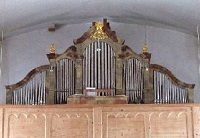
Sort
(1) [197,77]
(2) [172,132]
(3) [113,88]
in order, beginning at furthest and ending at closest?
1. (1) [197,77]
2. (3) [113,88]
3. (2) [172,132]

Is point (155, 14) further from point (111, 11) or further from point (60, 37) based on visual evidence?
point (60, 37)

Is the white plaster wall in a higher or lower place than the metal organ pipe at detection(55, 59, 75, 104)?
higher

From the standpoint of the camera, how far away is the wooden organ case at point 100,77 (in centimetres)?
983

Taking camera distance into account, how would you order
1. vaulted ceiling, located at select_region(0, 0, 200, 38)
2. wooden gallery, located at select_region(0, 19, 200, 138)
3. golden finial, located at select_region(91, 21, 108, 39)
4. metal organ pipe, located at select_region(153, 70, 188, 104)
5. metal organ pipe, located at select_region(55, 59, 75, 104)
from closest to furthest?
1. vaulted ceiling, located at select_region(0, 0, 200, 38)
2. wooden gallery, located at select_region(0, 19, 200, 138)
3. metal organ pipe, located at select_region(55, 59, 75, 104)
4. metal organ pipe, located at select_region(153, 70, 188, 104)
5. golden finial, located at select_region(91, 21, 108, 39)

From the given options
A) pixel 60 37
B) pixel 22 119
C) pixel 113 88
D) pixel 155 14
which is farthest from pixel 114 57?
pixel 22 119

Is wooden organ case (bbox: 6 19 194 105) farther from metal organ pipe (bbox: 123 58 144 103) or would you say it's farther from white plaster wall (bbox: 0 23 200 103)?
white plaster wall (bbox: 0 23 200 103)

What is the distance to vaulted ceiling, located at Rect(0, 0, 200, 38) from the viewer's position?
8.84m

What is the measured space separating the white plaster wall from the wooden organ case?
146 centimetres

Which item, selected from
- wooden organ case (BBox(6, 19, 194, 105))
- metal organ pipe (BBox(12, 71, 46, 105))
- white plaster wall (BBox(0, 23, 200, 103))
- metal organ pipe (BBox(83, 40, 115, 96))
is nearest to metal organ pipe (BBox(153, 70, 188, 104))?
wooden organ case (BBox(6, 19, 194, 105))

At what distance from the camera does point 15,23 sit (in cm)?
1027

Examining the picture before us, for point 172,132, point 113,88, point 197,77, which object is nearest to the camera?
point 172,132

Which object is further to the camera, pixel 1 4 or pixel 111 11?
pixel 111 11

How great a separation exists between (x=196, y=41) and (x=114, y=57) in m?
3.03

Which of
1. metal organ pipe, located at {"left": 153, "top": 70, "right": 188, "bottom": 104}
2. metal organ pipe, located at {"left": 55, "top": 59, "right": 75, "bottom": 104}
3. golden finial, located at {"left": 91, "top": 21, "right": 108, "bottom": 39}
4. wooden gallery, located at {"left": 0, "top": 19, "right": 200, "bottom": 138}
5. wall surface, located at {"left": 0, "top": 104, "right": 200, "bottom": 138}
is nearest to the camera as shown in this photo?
wall surface, located at {"left": 0, "top": 104, "right": 200, "bottom": 138}
